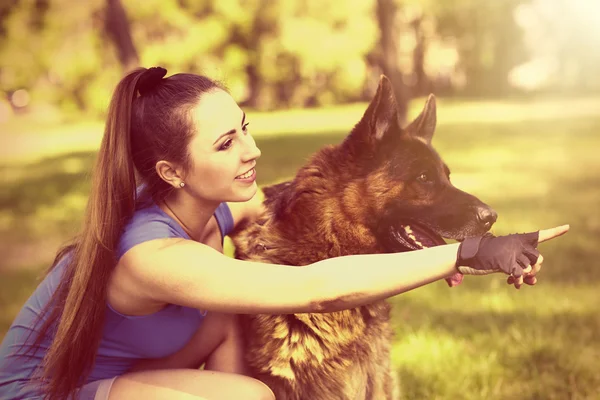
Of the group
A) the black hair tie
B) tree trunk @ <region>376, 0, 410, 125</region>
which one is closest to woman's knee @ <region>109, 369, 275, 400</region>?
the black hair tie

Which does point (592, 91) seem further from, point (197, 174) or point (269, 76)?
point (197, 174)

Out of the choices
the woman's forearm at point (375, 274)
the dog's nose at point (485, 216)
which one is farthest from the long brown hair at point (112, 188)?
the dog's nose at point (485, 216)

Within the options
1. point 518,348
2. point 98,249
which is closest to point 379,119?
point 98,249

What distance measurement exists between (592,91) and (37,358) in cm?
2898

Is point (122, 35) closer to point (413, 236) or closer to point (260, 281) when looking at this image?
point (413, 236)

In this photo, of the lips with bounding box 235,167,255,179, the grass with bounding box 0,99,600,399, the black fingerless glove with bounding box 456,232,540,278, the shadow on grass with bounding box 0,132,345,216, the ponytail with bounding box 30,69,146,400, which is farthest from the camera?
the shadow on grass with bounding box 0,132,345,216

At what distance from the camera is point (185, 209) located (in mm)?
2529

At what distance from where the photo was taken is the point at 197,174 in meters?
2.40

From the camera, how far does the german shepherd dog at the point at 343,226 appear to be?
267cm

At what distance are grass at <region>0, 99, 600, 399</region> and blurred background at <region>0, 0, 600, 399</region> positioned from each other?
0.02m

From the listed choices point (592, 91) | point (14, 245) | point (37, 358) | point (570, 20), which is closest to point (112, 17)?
point (14, 245)

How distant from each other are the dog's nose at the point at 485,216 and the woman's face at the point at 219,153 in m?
0.88

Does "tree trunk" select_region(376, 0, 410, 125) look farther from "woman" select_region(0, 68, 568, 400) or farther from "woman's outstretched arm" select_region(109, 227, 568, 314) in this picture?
"woman's outstretched arm" select_region(109, 227, 568, 314)

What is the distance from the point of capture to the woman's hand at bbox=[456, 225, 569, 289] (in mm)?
1982
